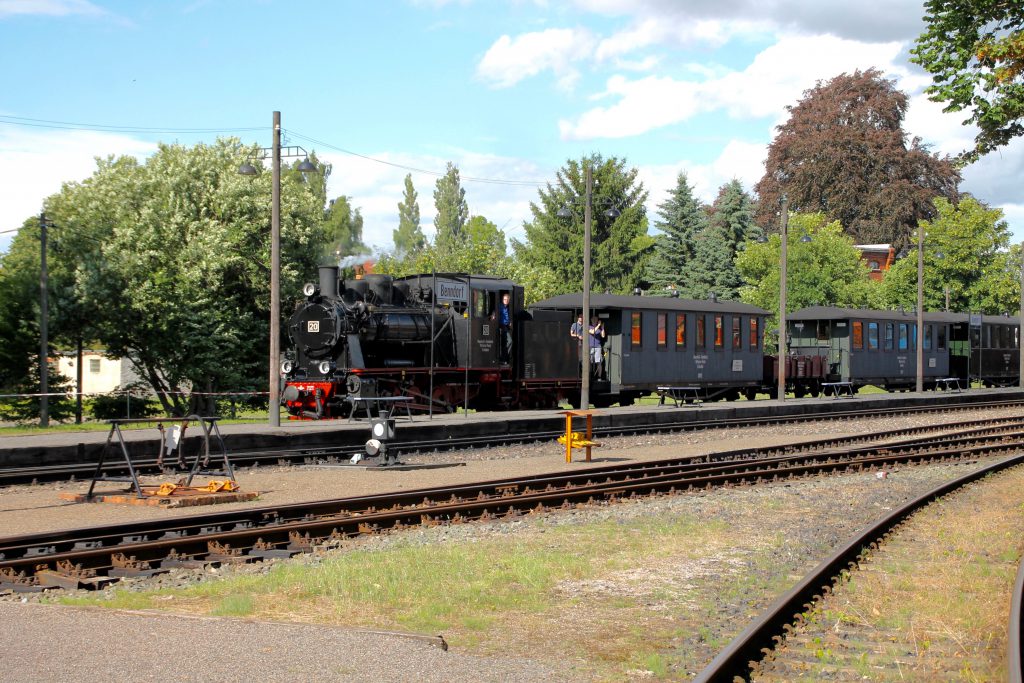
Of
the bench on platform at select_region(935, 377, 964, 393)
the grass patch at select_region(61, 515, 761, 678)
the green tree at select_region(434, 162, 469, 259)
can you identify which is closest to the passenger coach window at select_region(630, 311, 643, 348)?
the grass patch at select_region(61, 515, 761, 678)

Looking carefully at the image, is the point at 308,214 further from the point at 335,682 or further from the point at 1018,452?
the point at 335,682

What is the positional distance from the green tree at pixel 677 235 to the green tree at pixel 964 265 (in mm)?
12035

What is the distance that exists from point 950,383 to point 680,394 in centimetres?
1960

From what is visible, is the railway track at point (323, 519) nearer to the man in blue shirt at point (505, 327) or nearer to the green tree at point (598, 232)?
the man in blue shirt at point (505, 327)

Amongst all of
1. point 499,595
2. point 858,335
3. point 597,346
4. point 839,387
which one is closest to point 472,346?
point 597,346

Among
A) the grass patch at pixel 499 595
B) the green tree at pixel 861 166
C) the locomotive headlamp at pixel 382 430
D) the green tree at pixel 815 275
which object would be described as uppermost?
the green tree at pixel 861 166

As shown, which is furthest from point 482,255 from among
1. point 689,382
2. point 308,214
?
point 689,382

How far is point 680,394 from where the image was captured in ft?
116

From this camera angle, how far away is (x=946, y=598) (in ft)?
27.3

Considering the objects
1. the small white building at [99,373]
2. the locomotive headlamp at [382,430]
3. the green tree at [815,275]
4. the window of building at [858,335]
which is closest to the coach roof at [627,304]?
the window of building at [858,335]

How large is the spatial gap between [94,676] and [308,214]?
36187mm

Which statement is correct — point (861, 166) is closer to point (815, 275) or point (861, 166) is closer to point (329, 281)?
point (815, 275)

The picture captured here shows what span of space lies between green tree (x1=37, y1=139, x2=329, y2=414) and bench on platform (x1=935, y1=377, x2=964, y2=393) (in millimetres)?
26700

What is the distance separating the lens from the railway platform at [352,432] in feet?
57.0
